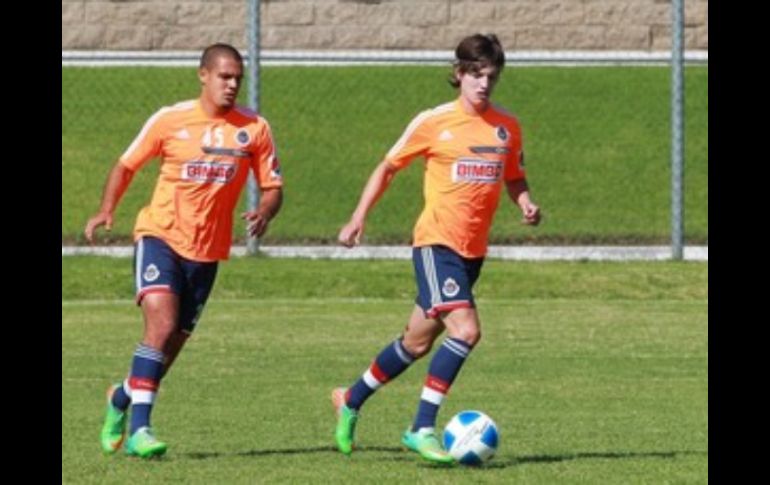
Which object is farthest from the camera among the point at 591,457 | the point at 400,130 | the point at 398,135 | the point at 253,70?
the point at 400,130

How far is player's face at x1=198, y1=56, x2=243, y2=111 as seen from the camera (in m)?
12.2

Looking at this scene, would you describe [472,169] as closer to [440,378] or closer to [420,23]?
[440,378]

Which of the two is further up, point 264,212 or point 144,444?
point 264,212

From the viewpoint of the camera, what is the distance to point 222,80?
40.3ft

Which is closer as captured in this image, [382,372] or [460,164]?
[460,164]

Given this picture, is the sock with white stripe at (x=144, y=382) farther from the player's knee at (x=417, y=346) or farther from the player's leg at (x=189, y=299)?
the player's knee at (x=417, y=346)

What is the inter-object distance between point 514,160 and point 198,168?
1612 mm

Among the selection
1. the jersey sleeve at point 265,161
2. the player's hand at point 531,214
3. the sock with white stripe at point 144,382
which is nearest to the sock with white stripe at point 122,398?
the sock with white stripe at point 144,382

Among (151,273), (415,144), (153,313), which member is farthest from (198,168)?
(415,144)

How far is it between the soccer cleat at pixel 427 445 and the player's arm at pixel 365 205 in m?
0.99

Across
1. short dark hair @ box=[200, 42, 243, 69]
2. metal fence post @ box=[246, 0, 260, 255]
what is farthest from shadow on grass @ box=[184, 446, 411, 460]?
metal fence post @ box=[246, 0, 260, 255]

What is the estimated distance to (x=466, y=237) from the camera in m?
12.3

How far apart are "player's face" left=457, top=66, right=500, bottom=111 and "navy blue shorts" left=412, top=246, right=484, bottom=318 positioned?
2.48 feet
